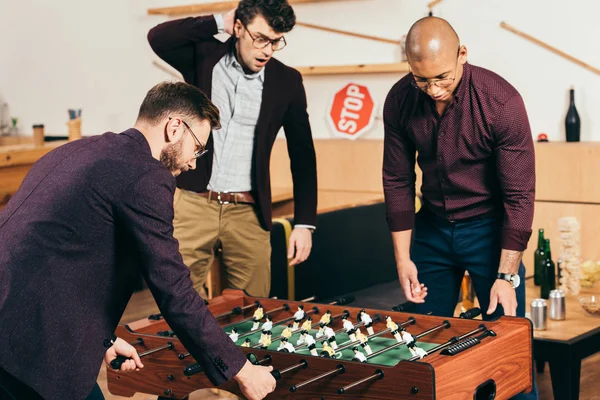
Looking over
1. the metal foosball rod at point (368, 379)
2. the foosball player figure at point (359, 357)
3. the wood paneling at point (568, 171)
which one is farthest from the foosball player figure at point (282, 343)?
the wood paneling at point (568, 171)

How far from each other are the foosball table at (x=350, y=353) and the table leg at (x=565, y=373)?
3.13 feet

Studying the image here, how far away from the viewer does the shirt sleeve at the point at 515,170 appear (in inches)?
113

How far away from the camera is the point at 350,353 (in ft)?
8.82

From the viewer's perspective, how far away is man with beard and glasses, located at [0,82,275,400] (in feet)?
6.87

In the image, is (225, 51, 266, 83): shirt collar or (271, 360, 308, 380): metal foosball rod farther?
(225, 51, 266, 83): shirt collar

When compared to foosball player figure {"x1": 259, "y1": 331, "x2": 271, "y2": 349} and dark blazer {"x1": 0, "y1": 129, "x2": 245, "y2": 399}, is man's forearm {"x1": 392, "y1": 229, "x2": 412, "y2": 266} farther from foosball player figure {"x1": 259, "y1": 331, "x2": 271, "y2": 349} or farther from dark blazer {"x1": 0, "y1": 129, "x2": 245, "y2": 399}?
dark blazer {"x1": 0, "y1": 129, "x2": 245, "y2": 399}

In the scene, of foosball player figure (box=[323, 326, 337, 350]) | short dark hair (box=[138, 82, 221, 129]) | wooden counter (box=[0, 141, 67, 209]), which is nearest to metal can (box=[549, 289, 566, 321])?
foosball player figure (box=[323, 326, 337, 350])

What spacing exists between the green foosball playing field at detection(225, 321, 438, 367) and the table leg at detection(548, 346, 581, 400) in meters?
1.02

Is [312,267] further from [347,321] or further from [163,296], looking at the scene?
[163,296]

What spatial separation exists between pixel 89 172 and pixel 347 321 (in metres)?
1.04

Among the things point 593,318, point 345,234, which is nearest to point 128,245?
point 593,318

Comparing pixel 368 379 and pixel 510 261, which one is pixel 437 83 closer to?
pixel 510 261

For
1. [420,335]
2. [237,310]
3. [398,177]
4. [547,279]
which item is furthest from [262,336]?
[547,279]

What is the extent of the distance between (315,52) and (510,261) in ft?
11.1
